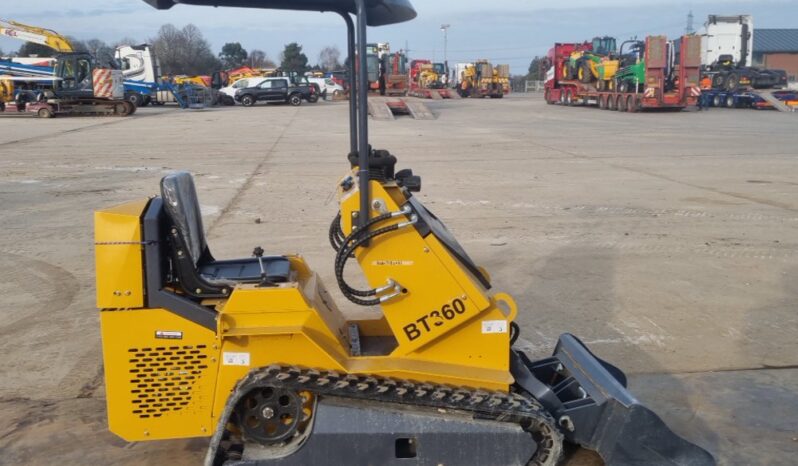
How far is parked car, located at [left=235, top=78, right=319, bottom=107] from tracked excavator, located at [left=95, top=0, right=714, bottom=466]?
42989mm

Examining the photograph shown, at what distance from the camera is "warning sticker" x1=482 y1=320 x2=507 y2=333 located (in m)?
3.62

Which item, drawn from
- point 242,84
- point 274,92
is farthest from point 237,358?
point 242,84

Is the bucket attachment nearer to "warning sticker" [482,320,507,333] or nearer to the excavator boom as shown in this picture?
"warning sticker" [482,320,507,333]

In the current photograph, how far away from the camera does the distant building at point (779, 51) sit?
233 feet

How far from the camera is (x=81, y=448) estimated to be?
4.04 metres

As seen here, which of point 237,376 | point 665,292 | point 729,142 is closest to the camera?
point 237,376

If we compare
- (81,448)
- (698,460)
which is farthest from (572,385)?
(81,448)

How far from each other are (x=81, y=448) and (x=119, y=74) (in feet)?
109

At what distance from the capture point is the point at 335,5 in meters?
3.91

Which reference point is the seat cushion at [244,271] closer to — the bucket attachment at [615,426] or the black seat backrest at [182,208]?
the black seat backrest at [182,208]

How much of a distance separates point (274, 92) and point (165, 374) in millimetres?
43752

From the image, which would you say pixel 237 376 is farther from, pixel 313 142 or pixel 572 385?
pixel 313 142

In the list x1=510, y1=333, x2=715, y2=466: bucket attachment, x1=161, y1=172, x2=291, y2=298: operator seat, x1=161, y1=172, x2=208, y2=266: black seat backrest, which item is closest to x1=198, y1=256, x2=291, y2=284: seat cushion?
x1=161, y1=172, x2=291, y2=298: operator seat

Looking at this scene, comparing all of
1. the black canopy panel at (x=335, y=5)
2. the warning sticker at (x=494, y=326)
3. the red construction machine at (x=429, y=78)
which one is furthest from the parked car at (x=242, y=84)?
the warning sticker at (x=494, y=326)
